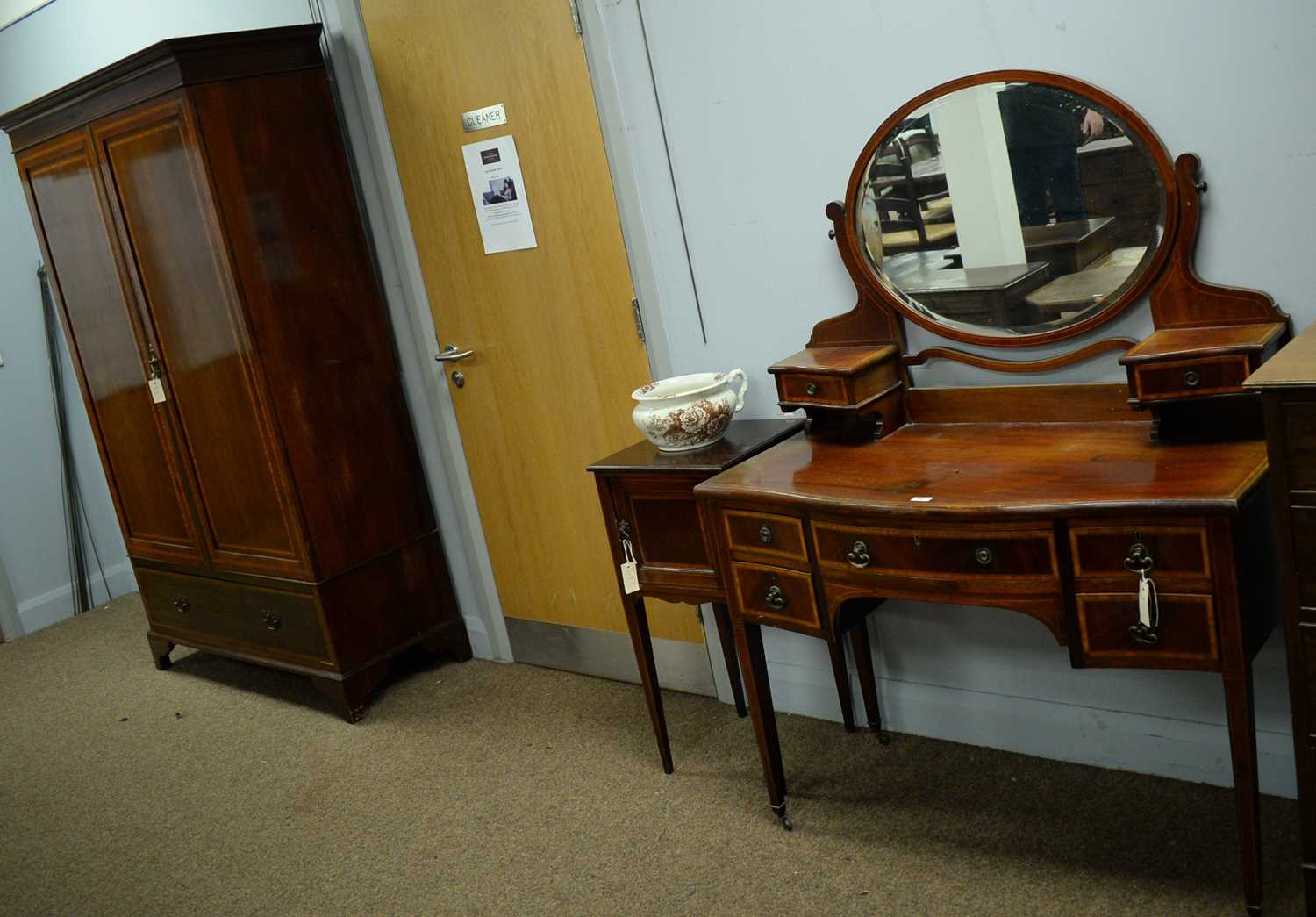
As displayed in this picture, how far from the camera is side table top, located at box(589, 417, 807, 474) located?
8.11 feet

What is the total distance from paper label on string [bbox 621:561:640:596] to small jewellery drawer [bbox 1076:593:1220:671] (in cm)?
107

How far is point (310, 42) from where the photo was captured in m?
3.30

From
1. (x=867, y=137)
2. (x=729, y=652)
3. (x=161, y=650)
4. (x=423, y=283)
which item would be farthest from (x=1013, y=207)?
(x=161, y=650)

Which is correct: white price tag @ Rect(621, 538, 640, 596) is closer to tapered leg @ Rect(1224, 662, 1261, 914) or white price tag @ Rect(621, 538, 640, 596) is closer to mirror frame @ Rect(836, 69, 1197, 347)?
mirror frame @ Rect(836, 69, 1197, 347)

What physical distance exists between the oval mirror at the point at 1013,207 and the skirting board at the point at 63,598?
3.82 meters

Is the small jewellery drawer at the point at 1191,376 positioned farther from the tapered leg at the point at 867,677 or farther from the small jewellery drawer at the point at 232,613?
the small jewellery drawer at the point at 232,613

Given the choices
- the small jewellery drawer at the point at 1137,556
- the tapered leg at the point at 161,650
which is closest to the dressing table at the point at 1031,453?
the small jewellery drawer at the point at 1137,556

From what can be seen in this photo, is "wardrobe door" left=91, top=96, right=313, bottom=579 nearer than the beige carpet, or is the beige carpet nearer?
the beige carpet

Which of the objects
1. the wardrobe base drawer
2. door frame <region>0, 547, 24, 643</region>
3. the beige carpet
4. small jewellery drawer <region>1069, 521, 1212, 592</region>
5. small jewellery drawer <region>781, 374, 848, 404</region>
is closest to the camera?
small jewellery drawer <region>1069, 521, 1212, 592</region>

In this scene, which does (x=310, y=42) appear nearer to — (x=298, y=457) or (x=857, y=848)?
(x=298, y=457)

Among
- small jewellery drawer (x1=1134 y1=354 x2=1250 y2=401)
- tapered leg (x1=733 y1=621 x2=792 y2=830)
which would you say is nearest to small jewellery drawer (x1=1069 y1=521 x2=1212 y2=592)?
small jewellery drawer (x1=1134 y1=354 x2=1250 y2=401)

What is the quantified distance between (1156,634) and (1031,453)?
415mm

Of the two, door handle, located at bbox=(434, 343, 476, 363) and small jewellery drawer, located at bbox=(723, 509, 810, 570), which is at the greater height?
door handle, located at bbox=(434, 343, 476, 363)

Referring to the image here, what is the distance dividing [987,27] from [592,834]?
1893 millimetres
